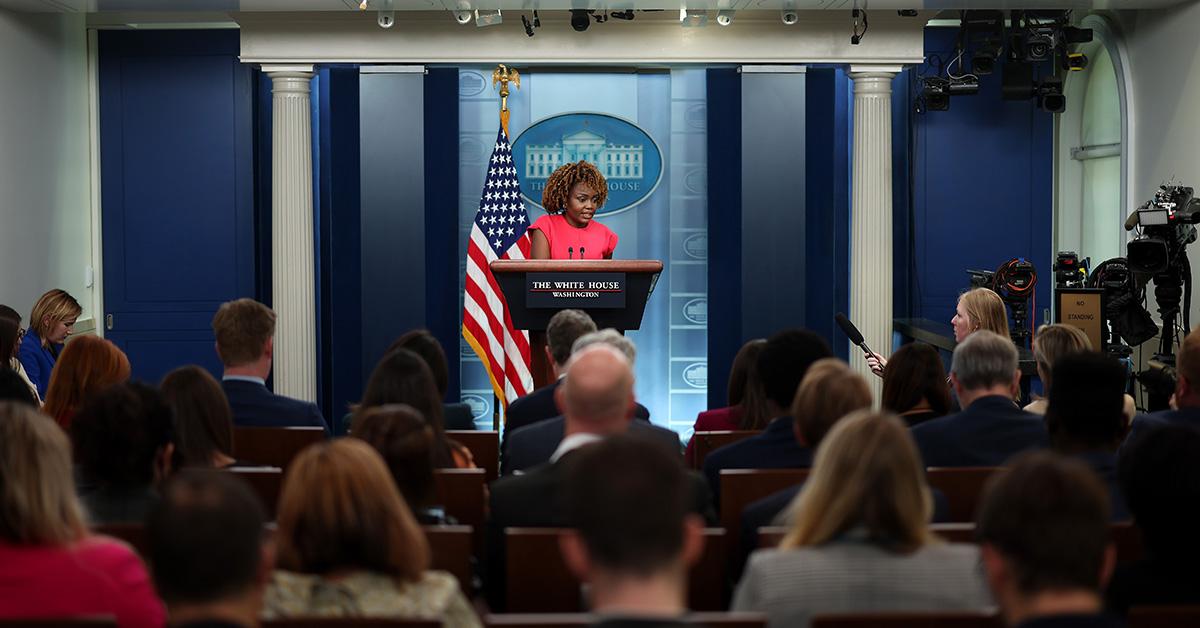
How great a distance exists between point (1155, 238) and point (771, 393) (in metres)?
4.60

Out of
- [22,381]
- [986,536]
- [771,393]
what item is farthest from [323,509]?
[22,381]

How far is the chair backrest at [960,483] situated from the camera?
151 inches

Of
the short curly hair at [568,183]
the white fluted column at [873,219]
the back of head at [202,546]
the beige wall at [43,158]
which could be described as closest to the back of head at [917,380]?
the back of head at [202,546]

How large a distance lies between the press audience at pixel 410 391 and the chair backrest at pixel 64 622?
1931mm

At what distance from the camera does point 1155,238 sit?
320 inches

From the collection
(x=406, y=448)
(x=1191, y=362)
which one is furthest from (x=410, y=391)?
(x=1191, y=362)

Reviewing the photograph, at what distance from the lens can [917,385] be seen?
484 centimetres

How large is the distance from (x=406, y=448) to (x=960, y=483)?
5.38ft

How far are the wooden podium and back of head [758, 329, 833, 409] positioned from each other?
8.51 ft

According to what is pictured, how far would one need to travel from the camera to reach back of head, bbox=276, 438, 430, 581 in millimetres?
2367

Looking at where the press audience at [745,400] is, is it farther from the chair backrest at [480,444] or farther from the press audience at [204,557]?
the press audience at [204,557]

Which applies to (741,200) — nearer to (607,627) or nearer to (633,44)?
(633,44)

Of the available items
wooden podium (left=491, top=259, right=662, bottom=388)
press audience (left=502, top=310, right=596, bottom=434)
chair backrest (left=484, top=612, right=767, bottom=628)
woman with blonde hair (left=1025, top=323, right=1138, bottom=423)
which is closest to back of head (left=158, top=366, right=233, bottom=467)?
press audience (left=502, top=310, right=596, bottom=434)

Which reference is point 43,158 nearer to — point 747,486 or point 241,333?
point 241,333
